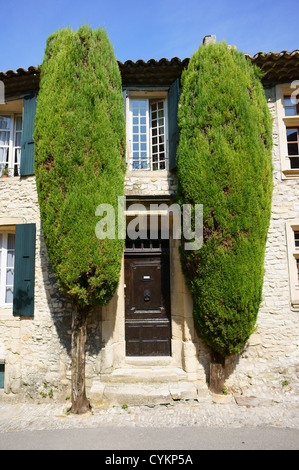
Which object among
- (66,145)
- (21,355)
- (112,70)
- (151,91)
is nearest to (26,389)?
(21,355)

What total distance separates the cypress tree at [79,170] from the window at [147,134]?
1271 mm

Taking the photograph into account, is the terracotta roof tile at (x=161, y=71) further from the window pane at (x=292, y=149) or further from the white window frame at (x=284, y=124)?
the window pane at (x=292, y=149)

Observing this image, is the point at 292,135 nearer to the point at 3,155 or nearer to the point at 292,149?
the point at 292,149

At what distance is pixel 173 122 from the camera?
590cm

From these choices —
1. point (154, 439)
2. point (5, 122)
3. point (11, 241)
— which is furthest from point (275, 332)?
point (5, 122)

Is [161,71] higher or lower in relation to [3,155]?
higher

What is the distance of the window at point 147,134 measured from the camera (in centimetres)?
629

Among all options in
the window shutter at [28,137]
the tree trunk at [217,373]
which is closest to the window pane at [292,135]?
the tree trunk at [217,373]

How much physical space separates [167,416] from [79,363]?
5.57 feet

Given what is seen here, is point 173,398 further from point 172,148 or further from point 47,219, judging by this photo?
point 172,148

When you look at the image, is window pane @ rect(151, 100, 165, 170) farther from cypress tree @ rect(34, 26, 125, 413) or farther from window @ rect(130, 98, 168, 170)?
cypress tree @ rect(34, 26, 125, 413)

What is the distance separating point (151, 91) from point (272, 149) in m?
2.93

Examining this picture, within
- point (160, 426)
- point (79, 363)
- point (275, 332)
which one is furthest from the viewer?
point (275, 332)

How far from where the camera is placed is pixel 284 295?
558 cm
